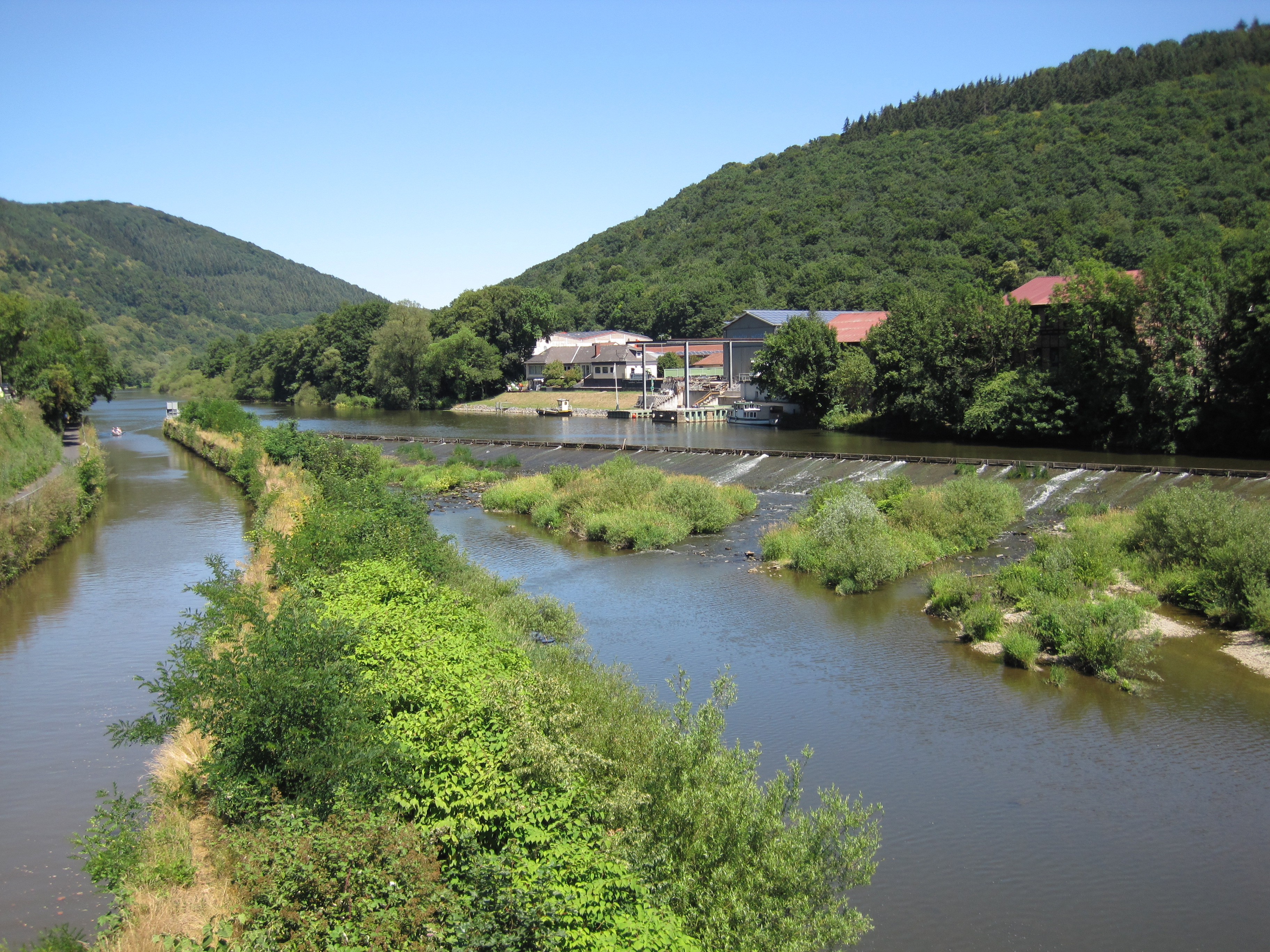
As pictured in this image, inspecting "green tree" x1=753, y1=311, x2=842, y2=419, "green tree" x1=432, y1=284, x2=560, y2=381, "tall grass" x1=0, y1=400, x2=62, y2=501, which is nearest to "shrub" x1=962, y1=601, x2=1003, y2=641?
"tall grass" x1=0, y1=400, x2=62, y2=501

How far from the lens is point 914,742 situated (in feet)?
47.8

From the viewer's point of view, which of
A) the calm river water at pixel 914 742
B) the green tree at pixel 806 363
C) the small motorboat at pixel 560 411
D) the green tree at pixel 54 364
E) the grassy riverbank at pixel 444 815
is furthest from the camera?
the small motorboat at pixel 560 411

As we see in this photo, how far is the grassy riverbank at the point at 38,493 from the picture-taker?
87.7ft

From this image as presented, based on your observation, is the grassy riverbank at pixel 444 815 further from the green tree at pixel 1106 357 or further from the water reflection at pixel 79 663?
the green tree at pixel 1106 357

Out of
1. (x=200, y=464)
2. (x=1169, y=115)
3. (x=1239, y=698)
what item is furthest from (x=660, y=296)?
(x=1239, y=698)

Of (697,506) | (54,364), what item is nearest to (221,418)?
(54,364)

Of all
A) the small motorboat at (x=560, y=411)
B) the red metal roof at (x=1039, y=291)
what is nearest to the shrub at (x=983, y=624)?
the red metal roof at (x=1039, y=291)

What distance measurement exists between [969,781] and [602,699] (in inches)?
222

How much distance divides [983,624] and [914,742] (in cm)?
520

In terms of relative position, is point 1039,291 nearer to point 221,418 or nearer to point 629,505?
point 629,505

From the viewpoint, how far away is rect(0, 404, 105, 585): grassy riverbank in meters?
26.7

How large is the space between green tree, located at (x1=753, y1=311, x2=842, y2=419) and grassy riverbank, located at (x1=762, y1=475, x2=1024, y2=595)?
31465mm

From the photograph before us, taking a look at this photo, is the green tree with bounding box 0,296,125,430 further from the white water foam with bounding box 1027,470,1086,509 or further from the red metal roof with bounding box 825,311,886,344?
the white water foam with bounding box 1027,470,1086,509

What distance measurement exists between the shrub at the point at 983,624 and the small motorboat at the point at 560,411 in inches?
2432
